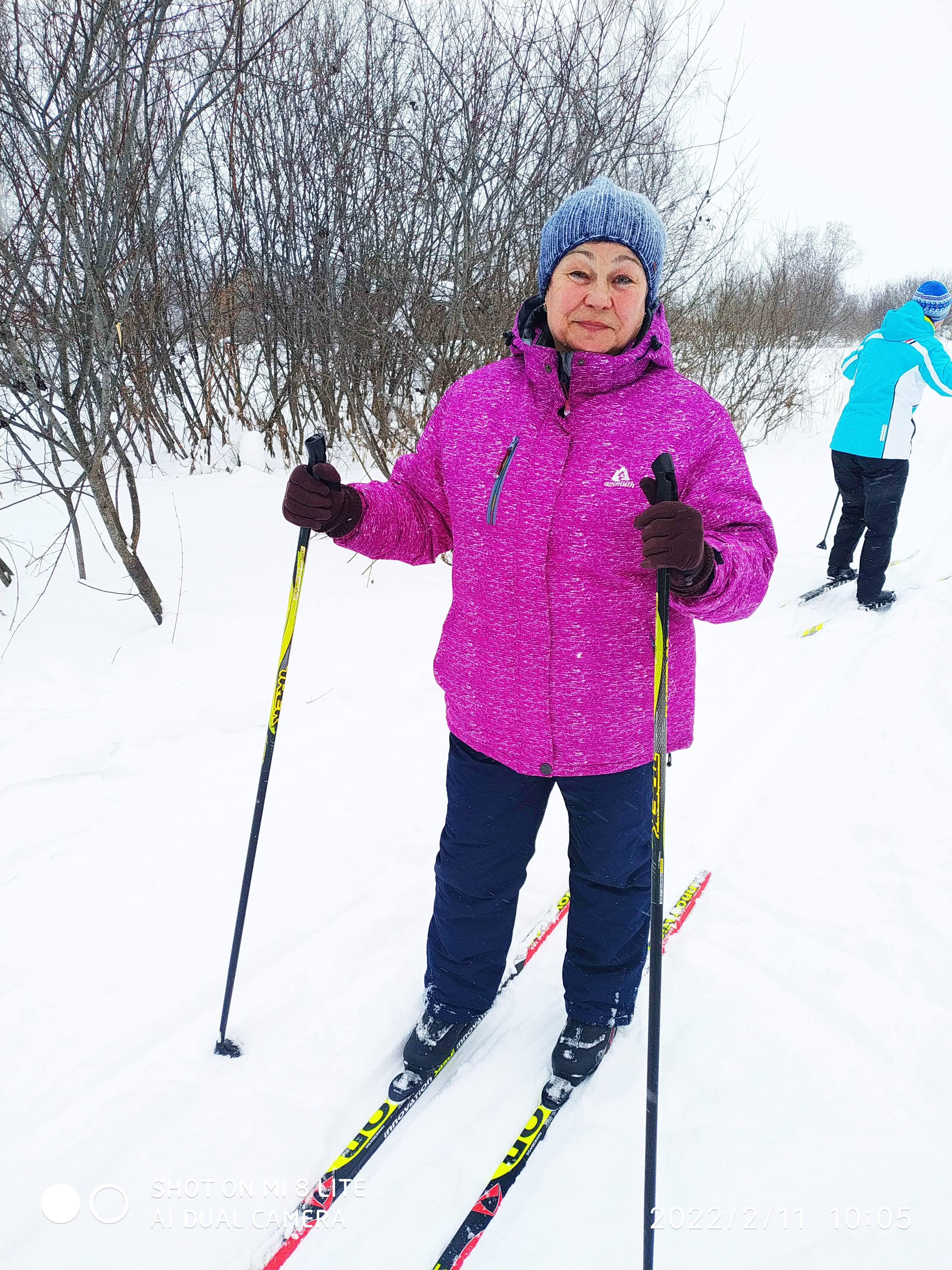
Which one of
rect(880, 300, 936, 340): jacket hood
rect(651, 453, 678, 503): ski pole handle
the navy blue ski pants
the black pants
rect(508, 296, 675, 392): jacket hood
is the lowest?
the navy blue ski pants

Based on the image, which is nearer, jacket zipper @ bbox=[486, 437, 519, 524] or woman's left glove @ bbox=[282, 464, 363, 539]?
jacket zipper @ bbox=[486, 437, 519, 524]

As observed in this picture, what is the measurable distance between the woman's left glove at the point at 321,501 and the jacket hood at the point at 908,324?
159 inches

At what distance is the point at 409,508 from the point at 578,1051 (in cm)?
140

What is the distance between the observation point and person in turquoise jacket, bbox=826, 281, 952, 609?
412 cm

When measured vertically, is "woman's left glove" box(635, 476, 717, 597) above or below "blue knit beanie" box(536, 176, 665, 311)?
below

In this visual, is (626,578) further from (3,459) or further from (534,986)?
(3,459)

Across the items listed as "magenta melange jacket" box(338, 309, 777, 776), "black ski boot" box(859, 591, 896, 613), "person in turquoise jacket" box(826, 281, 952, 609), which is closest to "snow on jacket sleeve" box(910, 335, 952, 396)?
"person in turquoise jacket" box(826, 281, 952, 609)

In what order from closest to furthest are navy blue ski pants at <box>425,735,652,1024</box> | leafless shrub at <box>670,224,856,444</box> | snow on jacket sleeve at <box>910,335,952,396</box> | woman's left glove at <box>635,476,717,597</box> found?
1. woman's left glove at <box>635,476,717,597</box>
2. navy blue ski pants at <box>425,735,652,1024</box>
3. snow on jacket sleeve at <box>910,335,952,396</box>
4. leafless shrub at <box>670,224,856,444</box>

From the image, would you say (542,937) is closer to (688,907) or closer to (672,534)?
(688,907)

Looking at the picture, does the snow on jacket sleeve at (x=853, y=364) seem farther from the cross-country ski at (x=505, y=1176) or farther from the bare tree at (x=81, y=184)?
the cross-country ski at (x=505, y=1176)

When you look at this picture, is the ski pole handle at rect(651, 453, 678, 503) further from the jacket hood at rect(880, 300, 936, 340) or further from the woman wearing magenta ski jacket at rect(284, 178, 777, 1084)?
the jacket hood at rect(880, 300, 936, 340)

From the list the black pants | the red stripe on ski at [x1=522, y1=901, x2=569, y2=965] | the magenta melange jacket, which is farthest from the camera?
the black pants

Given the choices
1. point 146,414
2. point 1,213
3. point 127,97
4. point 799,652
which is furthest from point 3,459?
point 799,652

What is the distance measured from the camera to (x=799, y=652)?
3.99 m
